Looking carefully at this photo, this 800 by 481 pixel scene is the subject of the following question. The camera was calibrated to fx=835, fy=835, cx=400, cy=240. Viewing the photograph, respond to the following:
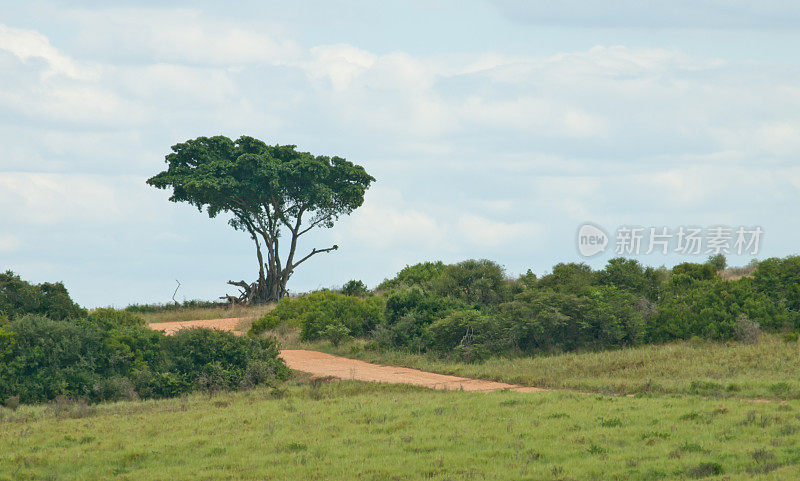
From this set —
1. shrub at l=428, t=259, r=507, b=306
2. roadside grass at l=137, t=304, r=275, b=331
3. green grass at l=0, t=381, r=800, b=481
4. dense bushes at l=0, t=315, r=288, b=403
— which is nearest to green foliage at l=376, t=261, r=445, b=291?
roadside grass at l=137, t=304, r=275, b=331

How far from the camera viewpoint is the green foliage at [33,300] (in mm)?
23938

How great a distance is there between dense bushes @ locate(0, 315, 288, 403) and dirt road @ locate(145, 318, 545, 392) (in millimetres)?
1486

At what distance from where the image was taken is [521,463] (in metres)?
11.9

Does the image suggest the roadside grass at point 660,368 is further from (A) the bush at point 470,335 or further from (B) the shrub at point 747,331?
(A) the bush at point 470,335

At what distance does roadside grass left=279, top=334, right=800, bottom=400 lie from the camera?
17219 millimetres

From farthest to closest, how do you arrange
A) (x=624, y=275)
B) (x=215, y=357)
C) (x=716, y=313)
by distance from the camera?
(x=624, y=275) < (x=716, y=313) < (x=215, y=357)

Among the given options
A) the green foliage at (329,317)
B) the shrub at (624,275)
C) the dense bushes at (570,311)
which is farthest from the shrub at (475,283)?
the shrub at (624,275)

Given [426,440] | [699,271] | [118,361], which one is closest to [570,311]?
[699,271]

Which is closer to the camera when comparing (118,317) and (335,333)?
(118,317)

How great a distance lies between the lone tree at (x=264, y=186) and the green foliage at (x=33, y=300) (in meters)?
17.9

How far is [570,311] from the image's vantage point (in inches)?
952

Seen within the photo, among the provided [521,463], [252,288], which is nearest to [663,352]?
[521,463]

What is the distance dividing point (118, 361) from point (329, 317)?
876 cm

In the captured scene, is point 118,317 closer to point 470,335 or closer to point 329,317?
point 329,317
